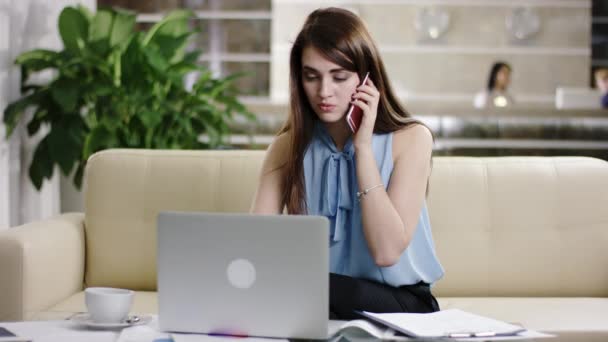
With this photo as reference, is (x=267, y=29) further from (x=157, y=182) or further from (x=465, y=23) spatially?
(x=157, y=182)

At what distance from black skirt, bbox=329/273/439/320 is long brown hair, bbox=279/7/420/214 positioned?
28cm

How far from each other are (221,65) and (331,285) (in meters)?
7.19

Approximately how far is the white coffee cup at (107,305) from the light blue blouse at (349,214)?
60 cm

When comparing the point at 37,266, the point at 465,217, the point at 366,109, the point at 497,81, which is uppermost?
the point at 497,81

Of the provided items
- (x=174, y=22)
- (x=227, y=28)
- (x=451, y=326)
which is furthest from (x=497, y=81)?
(x=451, y=326)

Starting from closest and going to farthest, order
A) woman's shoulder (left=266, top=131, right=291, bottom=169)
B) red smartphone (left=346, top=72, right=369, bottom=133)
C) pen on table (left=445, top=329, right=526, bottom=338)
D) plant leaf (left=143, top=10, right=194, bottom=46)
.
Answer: pen on table (left=445, top=329, right=526, bottom=338) < red smartphone (left=346, top=72, right=369, bottom=133) < woman's shoulder (left=266, top=131, right=291, bottom=169) < plant leaf (left=143, top=10, right=194, bottom=46)

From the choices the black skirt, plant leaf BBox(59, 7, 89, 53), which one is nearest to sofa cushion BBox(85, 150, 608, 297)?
the black skirt

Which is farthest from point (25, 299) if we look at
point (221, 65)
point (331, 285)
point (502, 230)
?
point (221, 65)

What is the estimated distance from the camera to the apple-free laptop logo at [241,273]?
1.40m

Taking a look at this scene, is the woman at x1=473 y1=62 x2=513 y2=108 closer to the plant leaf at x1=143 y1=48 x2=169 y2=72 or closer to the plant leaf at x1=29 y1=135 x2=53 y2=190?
the plant leaf at x1=143 y1=48 x2=169 y2=72

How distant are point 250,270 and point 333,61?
70 cm

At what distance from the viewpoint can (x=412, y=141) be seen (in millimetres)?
2041

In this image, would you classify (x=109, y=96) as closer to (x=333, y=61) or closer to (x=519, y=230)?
(x=519, y=230)

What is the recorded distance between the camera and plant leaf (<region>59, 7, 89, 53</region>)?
4.00 metres
